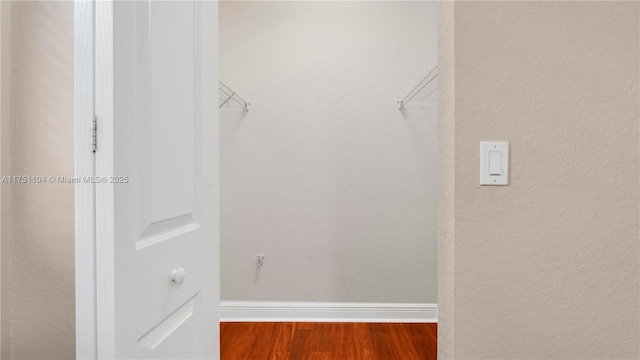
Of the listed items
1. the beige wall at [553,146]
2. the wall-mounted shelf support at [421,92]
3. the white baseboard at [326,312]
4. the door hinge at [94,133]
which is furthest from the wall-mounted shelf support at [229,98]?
the door hinge at [94,133]

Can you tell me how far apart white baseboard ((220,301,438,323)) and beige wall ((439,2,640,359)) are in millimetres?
1577

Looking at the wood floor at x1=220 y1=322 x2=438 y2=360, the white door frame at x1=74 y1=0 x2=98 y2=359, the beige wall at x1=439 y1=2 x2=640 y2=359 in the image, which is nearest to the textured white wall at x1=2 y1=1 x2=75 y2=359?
the white door frame at x1=74 y1=0 x2=98 y2=359

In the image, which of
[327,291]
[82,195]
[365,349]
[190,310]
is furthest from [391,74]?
[82,195]

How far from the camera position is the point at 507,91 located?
3.05 feet

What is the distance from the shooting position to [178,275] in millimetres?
747

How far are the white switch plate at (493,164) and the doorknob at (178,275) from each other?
29.5 inches

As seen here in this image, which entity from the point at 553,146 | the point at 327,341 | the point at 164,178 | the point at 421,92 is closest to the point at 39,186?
the point at 164,178

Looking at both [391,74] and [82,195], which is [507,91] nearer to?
[82,195]

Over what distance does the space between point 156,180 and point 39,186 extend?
0.18 m

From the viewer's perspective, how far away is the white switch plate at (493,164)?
92cm

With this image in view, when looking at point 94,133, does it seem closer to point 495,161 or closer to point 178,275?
point 178,275

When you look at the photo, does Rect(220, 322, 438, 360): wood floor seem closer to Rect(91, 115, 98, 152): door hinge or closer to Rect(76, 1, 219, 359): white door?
Rect(76, 1, 219, 359): white door

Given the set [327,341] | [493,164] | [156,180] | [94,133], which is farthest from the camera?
[327,341]

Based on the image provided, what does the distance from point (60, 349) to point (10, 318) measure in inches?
3.5
